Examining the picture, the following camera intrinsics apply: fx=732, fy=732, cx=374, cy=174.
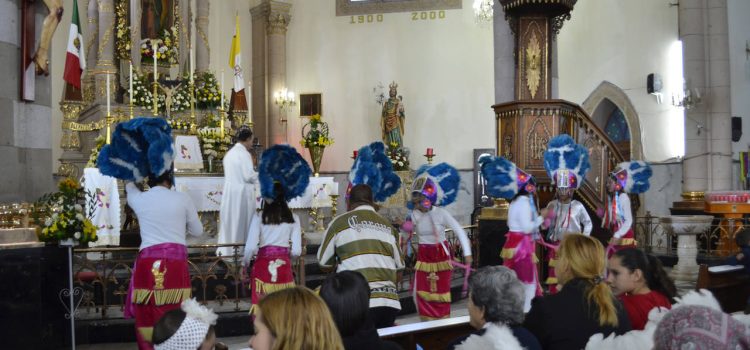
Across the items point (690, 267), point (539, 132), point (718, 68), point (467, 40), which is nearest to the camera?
point (539, 132)

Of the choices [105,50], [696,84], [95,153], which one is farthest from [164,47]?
[696,84]

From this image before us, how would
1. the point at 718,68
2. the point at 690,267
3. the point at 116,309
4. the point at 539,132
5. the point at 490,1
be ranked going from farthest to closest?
the point at 490,1 < the point at 718,68 < the point at 690,267 < the point at 539,132 < the point at 116,309

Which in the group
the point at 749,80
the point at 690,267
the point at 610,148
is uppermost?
the point at 749,80

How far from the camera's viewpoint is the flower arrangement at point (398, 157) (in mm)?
20094

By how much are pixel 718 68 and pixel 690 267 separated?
5.50 meters

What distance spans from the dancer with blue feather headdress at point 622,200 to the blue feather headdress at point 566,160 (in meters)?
0.62

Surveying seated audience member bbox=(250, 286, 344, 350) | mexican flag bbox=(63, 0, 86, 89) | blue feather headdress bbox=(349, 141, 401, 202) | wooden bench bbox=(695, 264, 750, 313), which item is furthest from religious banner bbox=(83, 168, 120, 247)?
seated audience member bbox=(250, 286, 344, 350)

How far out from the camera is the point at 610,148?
12234mm

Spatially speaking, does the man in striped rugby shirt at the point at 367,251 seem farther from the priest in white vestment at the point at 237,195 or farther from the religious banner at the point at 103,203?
the religious banner at the point at 103,203

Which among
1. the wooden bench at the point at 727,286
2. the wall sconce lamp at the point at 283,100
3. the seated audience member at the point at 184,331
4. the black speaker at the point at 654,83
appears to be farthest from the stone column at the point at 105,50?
the black speaker at the point at 654,83

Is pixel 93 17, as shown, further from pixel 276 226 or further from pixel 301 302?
pixel 301 302

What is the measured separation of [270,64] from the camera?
22.8 metres

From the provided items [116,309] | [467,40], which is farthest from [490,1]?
[116,309]

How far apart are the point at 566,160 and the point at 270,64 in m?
14.7
